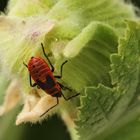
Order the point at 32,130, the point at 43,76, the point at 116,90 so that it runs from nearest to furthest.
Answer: the point at 116,90, the point at 43,76, the point at 32,130

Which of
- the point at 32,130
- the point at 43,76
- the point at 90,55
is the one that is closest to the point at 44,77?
the point at 43,76

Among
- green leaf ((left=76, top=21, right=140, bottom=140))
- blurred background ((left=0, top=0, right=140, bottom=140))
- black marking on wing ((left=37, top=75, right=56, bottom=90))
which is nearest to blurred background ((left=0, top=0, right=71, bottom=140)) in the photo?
blurred background ((left=0, top=0, right=140, bottom=140))

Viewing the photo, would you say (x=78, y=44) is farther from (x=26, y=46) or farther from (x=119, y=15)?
(x=119, y=15)

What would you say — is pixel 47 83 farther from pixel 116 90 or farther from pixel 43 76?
pixel 116 90

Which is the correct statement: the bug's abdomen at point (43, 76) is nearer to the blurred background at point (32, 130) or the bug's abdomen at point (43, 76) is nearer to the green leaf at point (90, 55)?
the green leaf at point (90, 55)

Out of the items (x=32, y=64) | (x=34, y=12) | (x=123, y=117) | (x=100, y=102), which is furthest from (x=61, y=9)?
(x=123, y=117)
